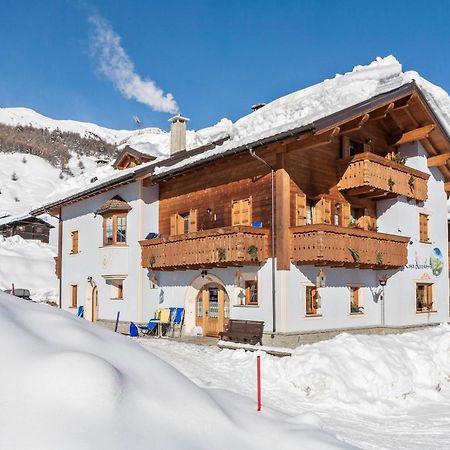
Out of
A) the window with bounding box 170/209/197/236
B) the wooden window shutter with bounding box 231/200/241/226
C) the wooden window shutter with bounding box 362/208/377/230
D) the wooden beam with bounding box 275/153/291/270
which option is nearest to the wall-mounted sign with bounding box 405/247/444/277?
the wooden window shutter with bounding box 362/208/377/230

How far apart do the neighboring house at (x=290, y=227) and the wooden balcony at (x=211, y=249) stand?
1.9 inches

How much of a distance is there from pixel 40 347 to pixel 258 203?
12.0m

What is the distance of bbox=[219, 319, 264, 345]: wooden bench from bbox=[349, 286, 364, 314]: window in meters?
4.08

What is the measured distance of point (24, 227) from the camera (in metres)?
50.1

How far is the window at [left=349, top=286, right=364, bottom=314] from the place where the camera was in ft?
61.9

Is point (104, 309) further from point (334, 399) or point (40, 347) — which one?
point (40, 347)

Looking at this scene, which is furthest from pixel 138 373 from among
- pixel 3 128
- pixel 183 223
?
pixel 3 128

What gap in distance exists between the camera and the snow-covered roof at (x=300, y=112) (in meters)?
16.7

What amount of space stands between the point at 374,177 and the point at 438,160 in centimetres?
607

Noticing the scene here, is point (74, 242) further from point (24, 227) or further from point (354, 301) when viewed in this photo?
point (24, 227)

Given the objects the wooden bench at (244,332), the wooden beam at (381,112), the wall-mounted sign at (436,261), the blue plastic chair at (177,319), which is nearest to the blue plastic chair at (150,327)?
the blue plastic chair at (177,319)

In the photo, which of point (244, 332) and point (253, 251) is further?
point (244, 332)

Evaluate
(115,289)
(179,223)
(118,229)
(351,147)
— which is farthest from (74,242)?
(351,147)

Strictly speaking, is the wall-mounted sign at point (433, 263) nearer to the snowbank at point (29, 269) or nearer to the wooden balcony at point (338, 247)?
the wooden balcony at point (338, 247)
